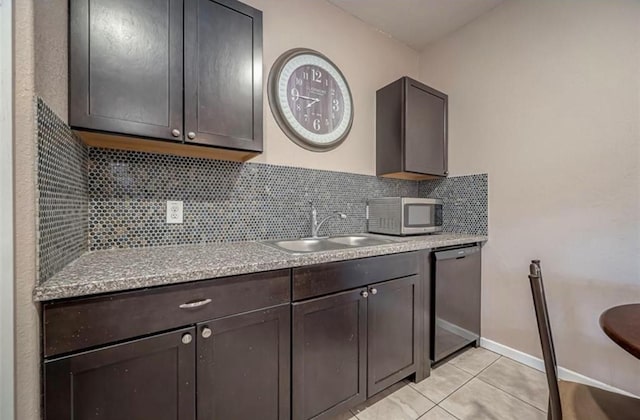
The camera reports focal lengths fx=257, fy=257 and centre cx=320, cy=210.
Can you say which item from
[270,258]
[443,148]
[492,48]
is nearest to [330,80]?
[443,148]

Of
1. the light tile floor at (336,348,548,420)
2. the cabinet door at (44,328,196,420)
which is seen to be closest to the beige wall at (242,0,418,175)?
the cabinet door at (44,328,196,420)

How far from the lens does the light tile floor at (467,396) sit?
4.57 feet

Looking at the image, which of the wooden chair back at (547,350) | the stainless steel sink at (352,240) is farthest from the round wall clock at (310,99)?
the wooden chair back at (547,350)

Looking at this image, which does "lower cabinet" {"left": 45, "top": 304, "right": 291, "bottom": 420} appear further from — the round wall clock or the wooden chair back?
the round wall clock

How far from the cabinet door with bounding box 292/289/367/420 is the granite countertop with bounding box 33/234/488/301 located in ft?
0.70

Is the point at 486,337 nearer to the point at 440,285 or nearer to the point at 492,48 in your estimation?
the point at 440,285

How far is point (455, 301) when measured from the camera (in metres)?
1.87

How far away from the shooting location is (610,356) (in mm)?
1516

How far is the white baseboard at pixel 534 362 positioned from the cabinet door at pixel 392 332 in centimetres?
88

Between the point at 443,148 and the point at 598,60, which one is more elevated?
the point at 598,60

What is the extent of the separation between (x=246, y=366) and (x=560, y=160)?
88.3 inches

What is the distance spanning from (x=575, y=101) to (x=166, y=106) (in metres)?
2.41

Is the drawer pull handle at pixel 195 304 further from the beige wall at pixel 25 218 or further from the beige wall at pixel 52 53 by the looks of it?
the beige wall at pixel 52 53

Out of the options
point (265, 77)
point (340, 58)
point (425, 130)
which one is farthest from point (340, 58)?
point (425, 130)
